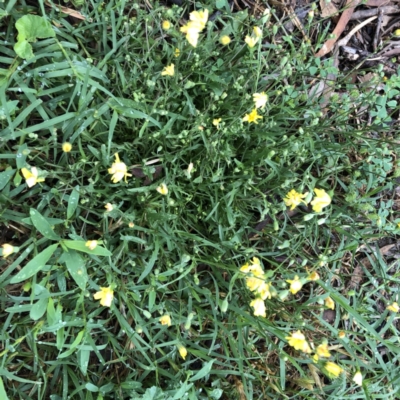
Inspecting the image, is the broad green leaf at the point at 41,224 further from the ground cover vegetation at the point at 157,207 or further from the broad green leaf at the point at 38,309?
the broad green leaf at the point at 38,309

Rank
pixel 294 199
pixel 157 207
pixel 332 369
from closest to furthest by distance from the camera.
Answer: pixel 332 369 → pixel 294 199 → pixel 157 207

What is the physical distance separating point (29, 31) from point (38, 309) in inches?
37.3

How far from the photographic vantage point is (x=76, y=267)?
145cm

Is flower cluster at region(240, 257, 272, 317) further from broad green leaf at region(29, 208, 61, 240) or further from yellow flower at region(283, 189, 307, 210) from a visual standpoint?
broad green leaf at region(29, 208, 61, 240)

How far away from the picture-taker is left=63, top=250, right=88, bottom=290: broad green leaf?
1.44m

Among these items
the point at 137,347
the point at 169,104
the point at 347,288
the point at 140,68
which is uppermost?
the point at 140,68

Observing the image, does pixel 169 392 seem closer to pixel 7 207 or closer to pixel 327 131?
pixel 7 207

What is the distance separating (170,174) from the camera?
5.80 feet

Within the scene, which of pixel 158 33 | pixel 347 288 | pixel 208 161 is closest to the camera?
pixel 208 161

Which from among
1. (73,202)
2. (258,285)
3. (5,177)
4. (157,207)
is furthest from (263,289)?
(5,177)

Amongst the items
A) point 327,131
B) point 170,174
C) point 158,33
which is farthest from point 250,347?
point 158,33

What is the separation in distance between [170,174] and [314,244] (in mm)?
681

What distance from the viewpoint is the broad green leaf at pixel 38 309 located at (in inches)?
56.8

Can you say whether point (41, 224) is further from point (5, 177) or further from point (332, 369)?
point (332, 369)
